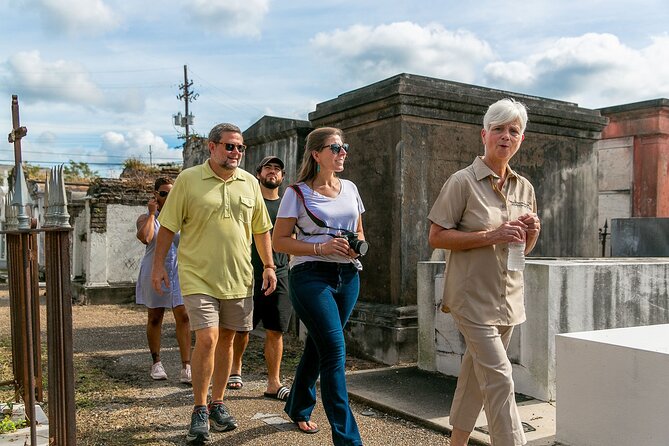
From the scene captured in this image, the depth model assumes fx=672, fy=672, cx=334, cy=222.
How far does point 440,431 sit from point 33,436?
2.38 m

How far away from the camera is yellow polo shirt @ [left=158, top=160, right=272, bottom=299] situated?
4207 mm

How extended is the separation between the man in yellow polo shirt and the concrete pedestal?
6.57 feet

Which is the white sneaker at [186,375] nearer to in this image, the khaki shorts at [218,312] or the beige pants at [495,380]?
the khaki shorts at [218,312]

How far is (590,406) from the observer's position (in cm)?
353

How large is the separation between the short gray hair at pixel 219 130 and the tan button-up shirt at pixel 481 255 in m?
1.62

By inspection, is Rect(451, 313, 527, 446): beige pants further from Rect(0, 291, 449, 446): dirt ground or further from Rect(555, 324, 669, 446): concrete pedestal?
Rect(0, 291, 449, 446): dirt ground

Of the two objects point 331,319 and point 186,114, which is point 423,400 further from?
point 186,114

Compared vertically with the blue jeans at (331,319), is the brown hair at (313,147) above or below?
above

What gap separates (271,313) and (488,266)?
2393 millimetres

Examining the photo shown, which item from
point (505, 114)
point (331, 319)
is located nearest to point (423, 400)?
point (331, 319)

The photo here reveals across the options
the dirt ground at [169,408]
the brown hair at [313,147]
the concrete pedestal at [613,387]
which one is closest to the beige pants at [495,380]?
the concrete pedestal at [613,387]

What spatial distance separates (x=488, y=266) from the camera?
3264 millimetres

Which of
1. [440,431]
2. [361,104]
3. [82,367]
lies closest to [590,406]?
[440,431]

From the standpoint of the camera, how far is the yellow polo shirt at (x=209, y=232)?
4207mm
